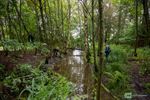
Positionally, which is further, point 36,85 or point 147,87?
point 147,87

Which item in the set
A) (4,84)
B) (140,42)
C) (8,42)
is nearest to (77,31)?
(140,42)

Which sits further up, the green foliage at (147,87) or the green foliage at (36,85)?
the green foliage at (36,85)

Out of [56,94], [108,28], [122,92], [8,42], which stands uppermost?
[108,28]

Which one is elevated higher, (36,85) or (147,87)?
(36,85)

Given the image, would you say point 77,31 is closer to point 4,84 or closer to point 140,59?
point 140,59

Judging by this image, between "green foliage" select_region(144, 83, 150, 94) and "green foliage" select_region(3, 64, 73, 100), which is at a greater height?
"green foliage" select_region(3, 64, 73, 100)

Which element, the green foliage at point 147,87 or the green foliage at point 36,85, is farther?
the green foliage at point 147,87

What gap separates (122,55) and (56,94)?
12.1m

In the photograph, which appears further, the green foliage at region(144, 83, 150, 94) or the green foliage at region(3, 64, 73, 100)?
the green foliage at region(144, 83, 150, 94)

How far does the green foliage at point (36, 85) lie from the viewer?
5.77 m

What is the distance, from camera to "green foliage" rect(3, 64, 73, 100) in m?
5.77

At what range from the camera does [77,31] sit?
2216 inches

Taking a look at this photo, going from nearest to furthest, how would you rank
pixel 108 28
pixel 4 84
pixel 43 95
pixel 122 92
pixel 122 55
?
pixel 43 95 → pixel 4 84 → pixel 122 92 → pixel 122 55 → pixel 108 28

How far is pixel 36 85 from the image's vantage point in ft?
22.1
